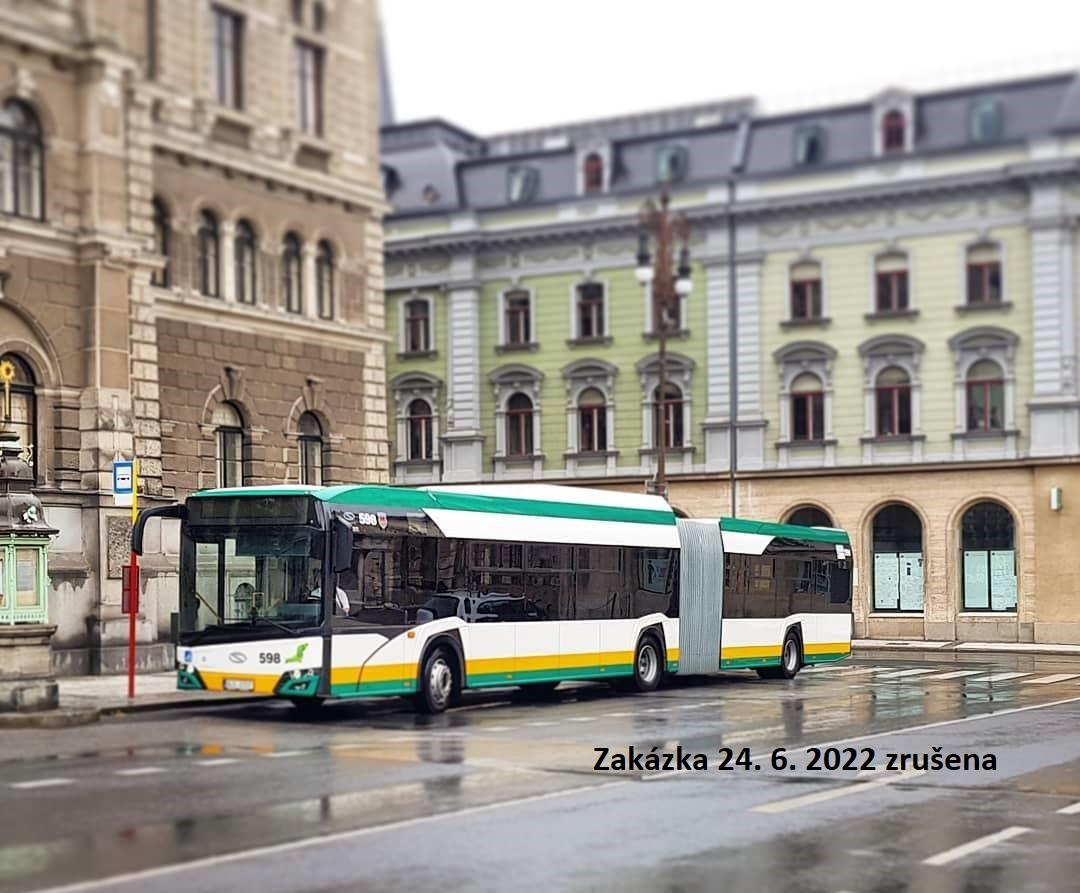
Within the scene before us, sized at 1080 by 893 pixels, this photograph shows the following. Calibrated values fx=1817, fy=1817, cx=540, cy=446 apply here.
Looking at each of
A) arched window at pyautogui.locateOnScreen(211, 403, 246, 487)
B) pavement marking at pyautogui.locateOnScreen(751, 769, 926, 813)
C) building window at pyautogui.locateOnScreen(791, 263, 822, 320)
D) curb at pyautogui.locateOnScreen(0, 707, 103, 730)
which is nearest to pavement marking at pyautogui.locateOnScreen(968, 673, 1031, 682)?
arched window at pyautogui.locateOnScreen(211, 403, 246, 487)

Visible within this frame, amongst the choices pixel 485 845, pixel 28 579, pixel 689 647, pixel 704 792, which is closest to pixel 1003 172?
pixel 689 647

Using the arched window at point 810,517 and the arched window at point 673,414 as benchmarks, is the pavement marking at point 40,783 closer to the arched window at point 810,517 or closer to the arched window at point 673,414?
the arched window at point 810,517

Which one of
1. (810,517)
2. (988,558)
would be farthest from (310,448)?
(988,558)

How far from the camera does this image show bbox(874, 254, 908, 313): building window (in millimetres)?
49844

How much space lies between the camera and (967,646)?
45000 millimetres

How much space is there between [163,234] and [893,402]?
80.3 ft

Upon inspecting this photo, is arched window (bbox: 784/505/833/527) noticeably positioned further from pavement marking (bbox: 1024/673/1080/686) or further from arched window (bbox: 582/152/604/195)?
pavement marking (bbox: 1024/673/1080/686)

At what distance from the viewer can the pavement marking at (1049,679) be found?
30422 mm

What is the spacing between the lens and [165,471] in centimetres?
3091

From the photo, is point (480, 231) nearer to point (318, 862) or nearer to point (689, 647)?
point (689, 647)

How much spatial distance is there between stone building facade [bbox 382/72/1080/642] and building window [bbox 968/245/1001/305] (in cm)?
7

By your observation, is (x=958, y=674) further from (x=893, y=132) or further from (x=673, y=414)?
(x=893, y=132)

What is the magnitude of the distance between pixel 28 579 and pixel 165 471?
8.48 metres

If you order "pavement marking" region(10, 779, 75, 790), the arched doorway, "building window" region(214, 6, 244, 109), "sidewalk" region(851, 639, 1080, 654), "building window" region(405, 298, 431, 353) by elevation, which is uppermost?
"building window" region(214, 6, 244, 109)
